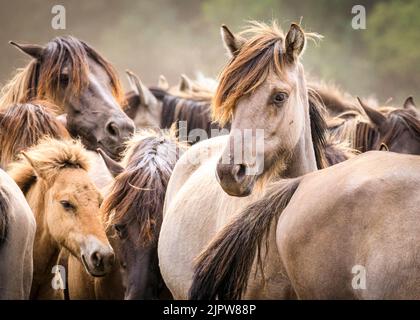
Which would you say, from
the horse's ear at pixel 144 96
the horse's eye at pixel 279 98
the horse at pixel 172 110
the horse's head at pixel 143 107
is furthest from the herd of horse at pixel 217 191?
the horse's ear at pixel 144 96

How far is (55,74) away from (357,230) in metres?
4.23

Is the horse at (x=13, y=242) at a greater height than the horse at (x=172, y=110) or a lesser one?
lesser

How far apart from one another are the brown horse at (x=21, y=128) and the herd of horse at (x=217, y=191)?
10 mm

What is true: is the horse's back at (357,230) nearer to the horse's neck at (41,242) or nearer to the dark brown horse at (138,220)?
the dark brown horse at (138,220)

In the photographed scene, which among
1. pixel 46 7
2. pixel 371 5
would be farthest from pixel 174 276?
pixel 46 7

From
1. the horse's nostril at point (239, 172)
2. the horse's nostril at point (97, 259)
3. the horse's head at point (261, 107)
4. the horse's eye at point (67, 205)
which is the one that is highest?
the horse's head at point (261, 107)

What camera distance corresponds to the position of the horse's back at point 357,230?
10.7 ft

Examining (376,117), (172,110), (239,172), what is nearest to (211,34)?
(172,110)

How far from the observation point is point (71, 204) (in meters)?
5.79

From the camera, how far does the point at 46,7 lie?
2612 centimetres

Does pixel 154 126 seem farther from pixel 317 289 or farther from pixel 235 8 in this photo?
pixel 235 8

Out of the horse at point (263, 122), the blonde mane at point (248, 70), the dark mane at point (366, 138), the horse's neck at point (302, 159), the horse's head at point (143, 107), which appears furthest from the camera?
the horse's head at point (143, 107)

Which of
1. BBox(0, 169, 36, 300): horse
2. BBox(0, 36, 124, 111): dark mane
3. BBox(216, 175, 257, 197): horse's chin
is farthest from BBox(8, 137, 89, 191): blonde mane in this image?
BBox(216, 175, 257, 197): horse's chin
